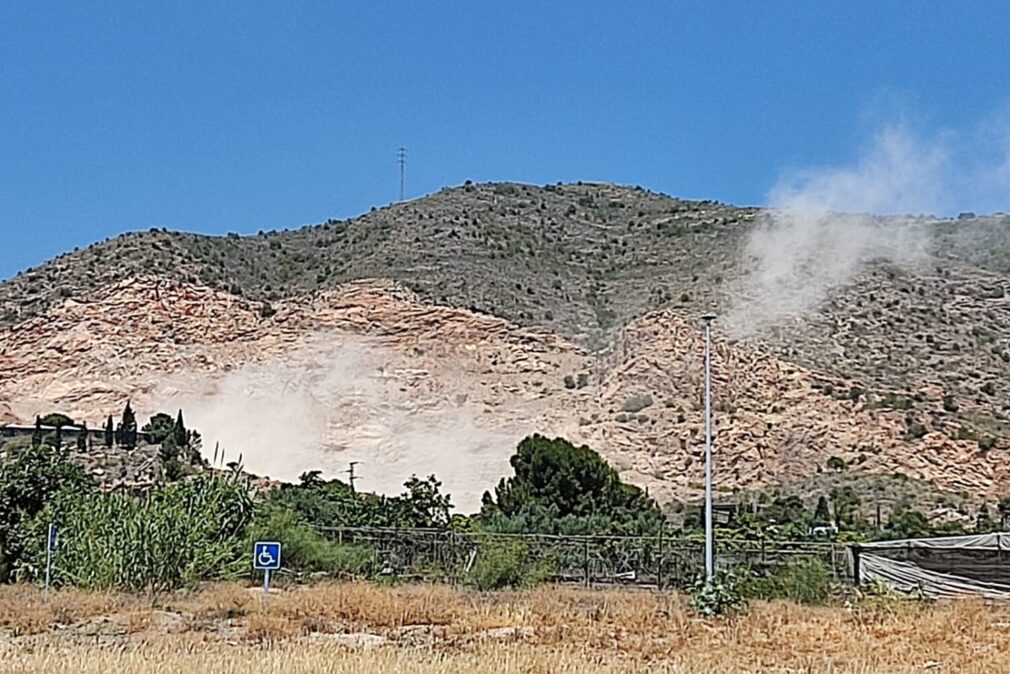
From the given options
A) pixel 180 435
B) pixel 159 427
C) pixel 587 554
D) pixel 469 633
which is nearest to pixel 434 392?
pixel 180 435

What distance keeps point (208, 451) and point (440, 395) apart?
11.8 m

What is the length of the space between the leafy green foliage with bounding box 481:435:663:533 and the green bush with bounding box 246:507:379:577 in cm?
778

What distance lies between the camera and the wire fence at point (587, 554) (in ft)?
94.7

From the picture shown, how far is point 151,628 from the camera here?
1842 cm

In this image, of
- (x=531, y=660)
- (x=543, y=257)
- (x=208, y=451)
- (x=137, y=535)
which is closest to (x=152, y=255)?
(x=208, y=451)

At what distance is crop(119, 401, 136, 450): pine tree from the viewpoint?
52831 mm

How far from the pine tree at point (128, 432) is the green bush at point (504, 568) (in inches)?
1097

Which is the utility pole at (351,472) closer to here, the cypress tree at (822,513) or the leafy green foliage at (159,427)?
A: the leafy green foliage at (159,427)

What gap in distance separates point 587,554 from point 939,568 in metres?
8.43

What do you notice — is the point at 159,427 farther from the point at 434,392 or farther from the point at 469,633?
the point at 469,633

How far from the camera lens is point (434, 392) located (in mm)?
61281

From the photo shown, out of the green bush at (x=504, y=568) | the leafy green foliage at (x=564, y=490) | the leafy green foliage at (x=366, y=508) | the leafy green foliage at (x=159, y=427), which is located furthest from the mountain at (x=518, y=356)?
the green bush at (x=504, y=568)

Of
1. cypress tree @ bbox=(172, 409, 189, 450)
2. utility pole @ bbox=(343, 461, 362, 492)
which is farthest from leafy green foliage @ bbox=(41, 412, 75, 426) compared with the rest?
utility pole @ bbox=(343, 461, 362, 492)

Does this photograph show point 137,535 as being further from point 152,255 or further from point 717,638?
point 152,255
